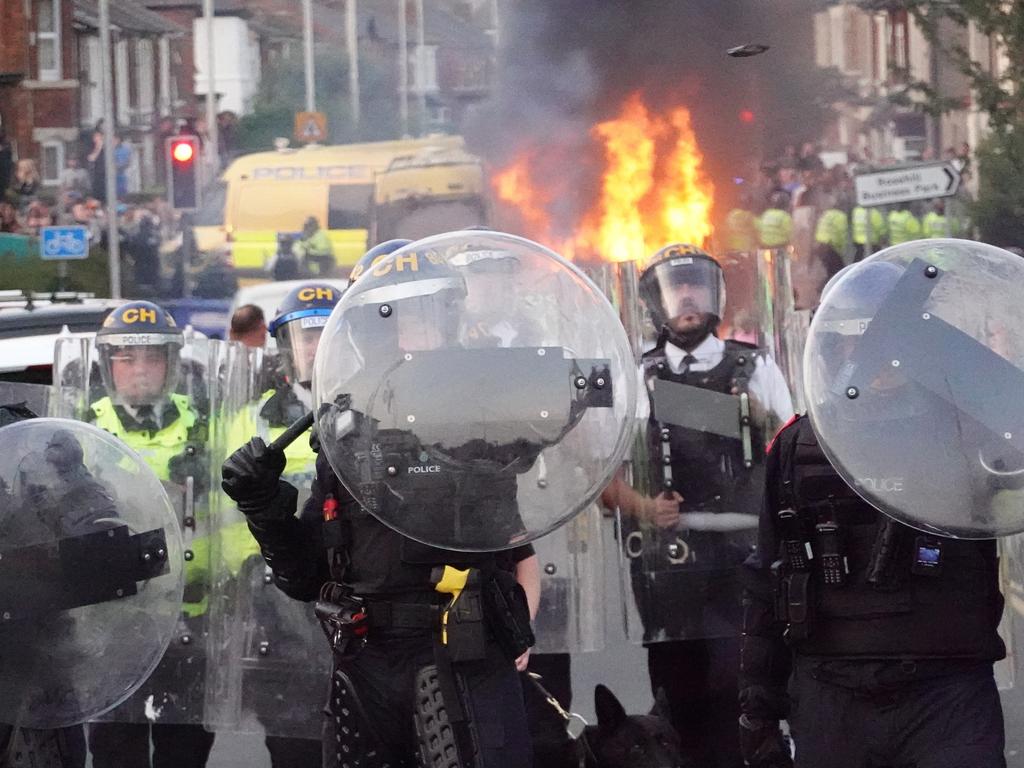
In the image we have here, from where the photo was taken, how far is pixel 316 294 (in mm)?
5535

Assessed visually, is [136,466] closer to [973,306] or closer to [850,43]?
[973,306]

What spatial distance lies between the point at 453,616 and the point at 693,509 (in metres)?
1.99

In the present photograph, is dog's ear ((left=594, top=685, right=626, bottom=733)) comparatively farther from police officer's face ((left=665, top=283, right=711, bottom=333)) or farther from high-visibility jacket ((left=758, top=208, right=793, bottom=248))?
high-visibility jacket ((left=758, top=208, right=793, bottom=248))

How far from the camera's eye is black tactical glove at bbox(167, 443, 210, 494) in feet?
18.2

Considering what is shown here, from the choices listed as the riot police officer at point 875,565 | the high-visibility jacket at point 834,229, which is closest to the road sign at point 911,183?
the high-visibility jacket at point 834,229

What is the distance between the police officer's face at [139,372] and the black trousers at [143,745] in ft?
3.51

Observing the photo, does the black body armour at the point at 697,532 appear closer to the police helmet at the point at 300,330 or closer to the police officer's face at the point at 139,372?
Answer: the police helmet at the point at 300,330

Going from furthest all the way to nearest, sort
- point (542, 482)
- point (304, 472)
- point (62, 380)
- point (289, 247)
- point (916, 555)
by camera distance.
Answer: point (289, 247), point (62, 380), point (304, 472), point (916, 555), point (542, 482)

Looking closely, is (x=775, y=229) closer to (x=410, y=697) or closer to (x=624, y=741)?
(x=624, y=741)

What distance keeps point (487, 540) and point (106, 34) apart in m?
14.5

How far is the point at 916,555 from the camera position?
389 cm

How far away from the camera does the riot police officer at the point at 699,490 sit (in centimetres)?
572

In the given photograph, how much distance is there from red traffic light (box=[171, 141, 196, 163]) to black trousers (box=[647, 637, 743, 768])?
37.9 ft

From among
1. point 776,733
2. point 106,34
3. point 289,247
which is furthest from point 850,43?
point 776,733
